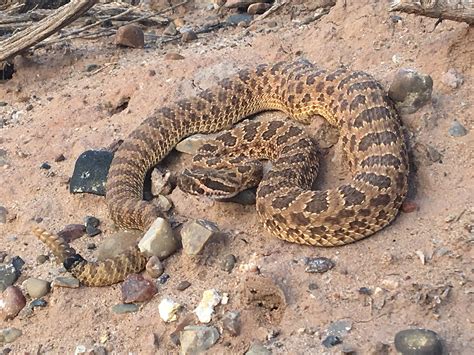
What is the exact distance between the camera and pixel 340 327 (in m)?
4.87

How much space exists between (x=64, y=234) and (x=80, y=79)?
346cm

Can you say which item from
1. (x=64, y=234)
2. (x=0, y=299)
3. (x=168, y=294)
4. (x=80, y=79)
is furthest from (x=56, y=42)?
(x=168, y=294)

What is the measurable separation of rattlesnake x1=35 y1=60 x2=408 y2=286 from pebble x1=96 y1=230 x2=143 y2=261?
0.37 feet

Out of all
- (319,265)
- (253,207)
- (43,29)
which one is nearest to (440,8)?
(253,207)

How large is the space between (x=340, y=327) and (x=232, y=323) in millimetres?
829

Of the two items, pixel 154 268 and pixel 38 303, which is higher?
pixel 154 268

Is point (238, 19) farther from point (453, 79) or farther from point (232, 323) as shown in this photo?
point (232, 323)

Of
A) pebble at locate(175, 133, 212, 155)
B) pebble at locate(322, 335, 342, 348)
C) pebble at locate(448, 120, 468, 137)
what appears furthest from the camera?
pebble at locate(175, 133, 212, 155)

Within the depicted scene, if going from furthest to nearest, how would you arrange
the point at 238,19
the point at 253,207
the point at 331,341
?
1. the point at 238,19
2. the point at 253,207
3. the point at 331,341

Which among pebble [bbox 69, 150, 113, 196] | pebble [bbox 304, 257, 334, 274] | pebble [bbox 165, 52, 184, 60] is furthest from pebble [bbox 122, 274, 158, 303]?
pebble [bbox 165, 52, 184, 60]

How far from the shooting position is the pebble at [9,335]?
5672mm

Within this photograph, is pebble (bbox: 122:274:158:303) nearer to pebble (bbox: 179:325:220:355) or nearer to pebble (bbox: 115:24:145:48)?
pebble (bbox: 179:325:220:355)

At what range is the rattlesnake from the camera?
5707mm

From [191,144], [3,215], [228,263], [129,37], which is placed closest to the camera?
[228,263]
